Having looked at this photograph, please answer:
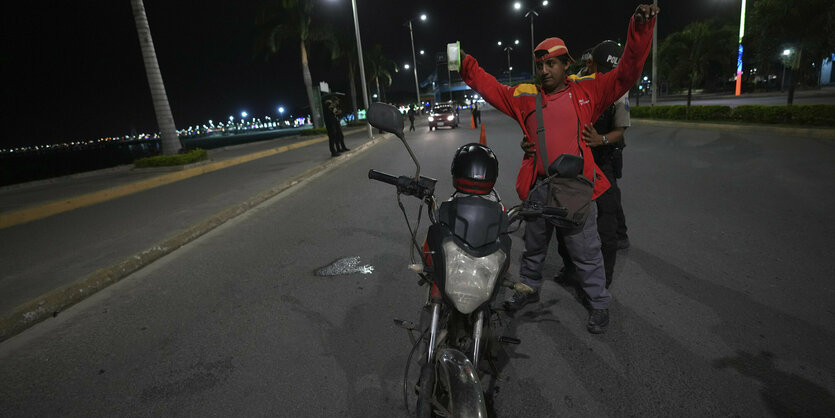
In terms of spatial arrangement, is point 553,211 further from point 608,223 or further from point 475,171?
point 608,223

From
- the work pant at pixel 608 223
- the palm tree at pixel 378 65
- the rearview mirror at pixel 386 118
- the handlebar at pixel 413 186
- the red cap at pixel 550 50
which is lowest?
the work pant at pixel 608 223

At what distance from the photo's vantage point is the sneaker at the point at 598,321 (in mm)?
2850

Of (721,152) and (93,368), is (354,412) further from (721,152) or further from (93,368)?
(721,152)

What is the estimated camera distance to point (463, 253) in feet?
5.66

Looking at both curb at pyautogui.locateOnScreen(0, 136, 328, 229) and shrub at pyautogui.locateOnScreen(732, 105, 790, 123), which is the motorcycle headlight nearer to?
curb at pyautogui.locateOnScreen(0, 136, 328, 229)

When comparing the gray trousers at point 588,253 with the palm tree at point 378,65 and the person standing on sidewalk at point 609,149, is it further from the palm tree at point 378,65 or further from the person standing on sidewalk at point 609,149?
the palm tree at point 378,65

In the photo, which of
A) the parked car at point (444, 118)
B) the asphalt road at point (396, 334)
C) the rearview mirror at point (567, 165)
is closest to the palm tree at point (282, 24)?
the parked car at point (444, 118)

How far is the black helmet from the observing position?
6.36 ft

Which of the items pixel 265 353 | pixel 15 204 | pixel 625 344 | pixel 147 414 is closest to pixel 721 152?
pixel 625 344

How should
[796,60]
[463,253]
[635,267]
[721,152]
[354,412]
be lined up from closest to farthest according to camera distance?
[463,253], [354,412], [635,267], [721,152], [796,60]

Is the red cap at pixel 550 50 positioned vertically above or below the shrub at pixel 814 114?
above

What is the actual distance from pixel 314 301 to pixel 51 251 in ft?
13.5

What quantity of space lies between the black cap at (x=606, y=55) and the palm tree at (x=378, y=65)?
1927 inches

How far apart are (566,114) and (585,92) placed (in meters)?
0.19
